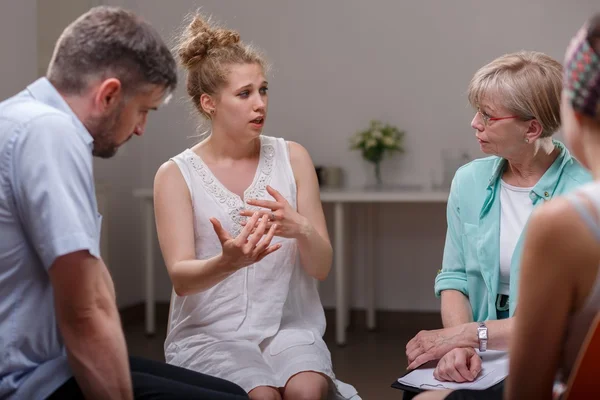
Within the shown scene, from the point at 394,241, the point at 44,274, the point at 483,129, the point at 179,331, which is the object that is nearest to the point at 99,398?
the point at 44,274

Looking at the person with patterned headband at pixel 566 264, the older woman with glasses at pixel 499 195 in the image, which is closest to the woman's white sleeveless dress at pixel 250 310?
the older woman with glasses at pixel 499 195

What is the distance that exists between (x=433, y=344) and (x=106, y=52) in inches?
43.2

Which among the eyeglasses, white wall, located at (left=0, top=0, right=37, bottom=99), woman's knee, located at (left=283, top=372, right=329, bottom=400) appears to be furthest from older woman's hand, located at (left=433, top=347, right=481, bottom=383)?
white wall, located at (left=0, top=0, right=37, bottom=99)

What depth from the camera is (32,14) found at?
4273 mm

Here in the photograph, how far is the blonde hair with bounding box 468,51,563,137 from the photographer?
6.70 ft

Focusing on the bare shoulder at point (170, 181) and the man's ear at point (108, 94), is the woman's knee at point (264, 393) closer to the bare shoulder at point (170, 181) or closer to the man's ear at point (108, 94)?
the bare shoulder at point (170, 181)

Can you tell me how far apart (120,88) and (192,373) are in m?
0.67

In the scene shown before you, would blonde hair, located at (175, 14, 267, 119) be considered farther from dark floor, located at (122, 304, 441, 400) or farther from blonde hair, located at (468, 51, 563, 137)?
dark floor, located at (122, 304, 441, 400)

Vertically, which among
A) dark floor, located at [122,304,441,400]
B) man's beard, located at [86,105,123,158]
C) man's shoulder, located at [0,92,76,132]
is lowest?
dark floor, located at [122,304,441,400]

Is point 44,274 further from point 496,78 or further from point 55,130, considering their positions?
point 496,78

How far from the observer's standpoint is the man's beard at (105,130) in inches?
57.3

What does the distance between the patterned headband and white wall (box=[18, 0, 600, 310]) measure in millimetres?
3770

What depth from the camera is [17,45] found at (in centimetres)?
414

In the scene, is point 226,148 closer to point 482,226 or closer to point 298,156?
point 298,156
